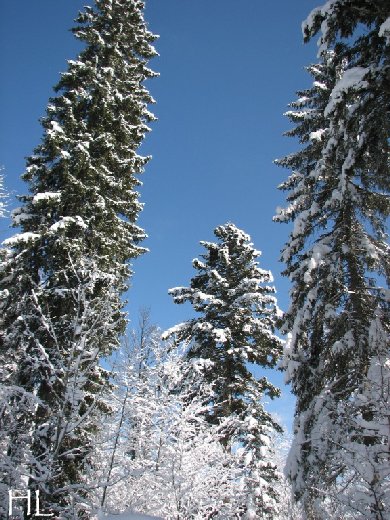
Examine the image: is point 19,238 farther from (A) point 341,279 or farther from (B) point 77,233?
(A) point 341,279

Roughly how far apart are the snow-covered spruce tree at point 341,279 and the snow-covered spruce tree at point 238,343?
3126 millimetres

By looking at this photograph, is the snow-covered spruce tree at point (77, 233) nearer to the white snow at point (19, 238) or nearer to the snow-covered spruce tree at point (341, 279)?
the white snow at point (19, 238)

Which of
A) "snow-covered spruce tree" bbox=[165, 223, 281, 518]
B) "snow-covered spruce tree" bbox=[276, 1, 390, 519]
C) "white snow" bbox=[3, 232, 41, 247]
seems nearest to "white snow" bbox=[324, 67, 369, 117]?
"snow-covered spruce tree" bbox=[276, 1, 390, 519]

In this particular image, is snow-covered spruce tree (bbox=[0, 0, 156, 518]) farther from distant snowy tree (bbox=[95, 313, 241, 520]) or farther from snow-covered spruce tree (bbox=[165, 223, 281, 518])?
snow-covered spruce tree (bbox=[165, 223, 281, 518])

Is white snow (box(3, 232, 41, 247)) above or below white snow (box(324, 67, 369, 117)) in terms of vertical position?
below

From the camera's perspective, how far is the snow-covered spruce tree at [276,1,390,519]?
7.34 m

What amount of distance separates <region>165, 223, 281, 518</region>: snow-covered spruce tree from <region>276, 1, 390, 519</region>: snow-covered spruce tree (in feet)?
10.3

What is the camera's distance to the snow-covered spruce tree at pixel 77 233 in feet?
32.3

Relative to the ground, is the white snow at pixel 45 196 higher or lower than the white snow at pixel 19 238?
higher

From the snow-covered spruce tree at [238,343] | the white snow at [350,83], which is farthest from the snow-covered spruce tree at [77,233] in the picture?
the white snow at [350,83]

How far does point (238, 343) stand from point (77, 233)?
7.75 metres

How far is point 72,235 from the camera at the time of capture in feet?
41.7

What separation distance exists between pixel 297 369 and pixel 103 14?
1530 centimetres

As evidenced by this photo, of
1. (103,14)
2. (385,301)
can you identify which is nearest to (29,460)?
(385,301)
